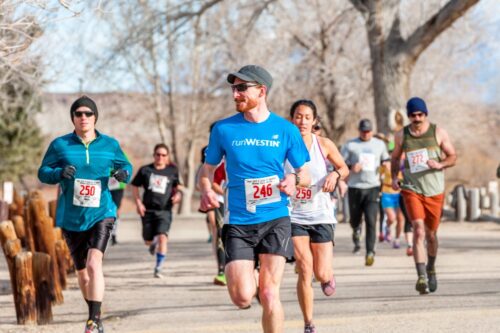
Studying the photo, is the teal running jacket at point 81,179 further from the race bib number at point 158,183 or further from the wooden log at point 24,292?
the race bib number at point 158,183

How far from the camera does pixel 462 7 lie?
851 inches

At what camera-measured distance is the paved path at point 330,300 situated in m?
8.90

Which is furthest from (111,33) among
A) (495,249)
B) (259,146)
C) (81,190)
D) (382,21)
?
(259,146)

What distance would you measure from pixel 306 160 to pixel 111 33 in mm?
21650

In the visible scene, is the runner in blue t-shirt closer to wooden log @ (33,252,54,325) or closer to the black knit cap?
the black knit cap

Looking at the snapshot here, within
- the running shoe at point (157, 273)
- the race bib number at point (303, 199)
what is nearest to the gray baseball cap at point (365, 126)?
the running shoe at point (157, 273)

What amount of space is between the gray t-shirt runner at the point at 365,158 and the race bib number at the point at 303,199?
5833mm

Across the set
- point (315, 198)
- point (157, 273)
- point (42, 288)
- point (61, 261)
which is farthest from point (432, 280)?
point (157, 273)

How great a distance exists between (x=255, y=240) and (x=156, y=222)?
7.48 meters

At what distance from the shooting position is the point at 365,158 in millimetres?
14812

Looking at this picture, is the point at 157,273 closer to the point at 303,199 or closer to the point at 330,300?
the point at 330,300

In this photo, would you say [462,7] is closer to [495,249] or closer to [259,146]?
[495,249]

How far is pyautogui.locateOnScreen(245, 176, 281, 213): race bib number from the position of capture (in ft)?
22.7

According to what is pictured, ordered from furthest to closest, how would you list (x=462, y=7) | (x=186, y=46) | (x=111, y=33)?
1. (x=186, y=46)
2. (x=111, y=33)
3. (x=462, y=7)
